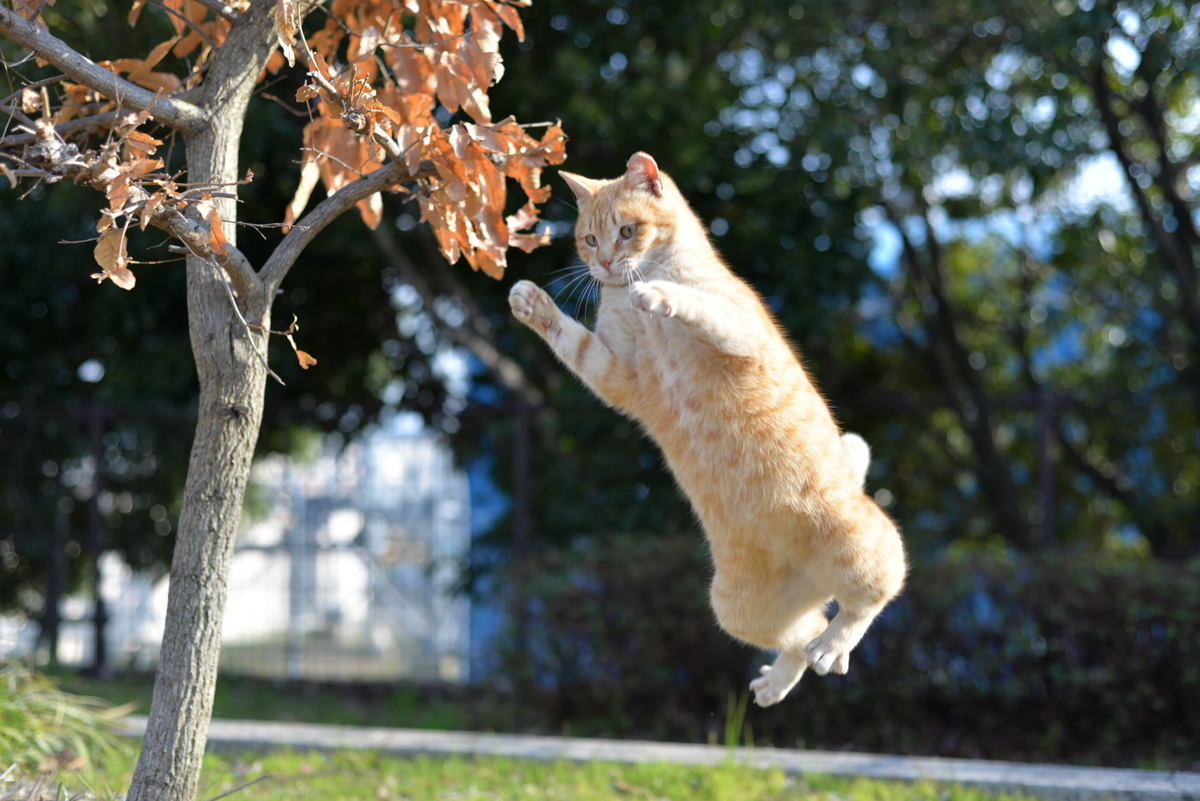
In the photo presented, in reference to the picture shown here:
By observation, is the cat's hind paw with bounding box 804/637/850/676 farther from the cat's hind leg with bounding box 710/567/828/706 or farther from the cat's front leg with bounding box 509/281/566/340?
the cat's front leg with bounding box 509/281/566/340

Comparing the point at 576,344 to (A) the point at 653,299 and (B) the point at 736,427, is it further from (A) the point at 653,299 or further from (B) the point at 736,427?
(A) the point at 653,299

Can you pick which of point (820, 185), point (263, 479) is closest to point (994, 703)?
point (820, 185)

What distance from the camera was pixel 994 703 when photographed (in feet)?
18.6

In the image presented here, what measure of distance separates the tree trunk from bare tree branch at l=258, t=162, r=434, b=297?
8 cm

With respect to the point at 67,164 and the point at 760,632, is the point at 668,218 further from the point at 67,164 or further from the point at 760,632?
the point at 67,164

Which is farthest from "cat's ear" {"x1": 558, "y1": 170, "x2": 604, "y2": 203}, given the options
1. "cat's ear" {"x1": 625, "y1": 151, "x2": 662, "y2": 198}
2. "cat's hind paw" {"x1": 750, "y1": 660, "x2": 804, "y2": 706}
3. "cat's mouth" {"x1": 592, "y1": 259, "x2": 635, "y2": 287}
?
"cat's hind paw" {"x1": 750, "y1": 660, "x2": 804, "y2": 706}

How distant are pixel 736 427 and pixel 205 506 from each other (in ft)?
4.46

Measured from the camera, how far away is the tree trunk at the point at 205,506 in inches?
107

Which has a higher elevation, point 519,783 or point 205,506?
point 205,506

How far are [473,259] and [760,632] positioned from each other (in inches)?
51.2

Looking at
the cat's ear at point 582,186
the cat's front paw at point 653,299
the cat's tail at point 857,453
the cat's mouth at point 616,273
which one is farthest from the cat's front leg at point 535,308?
the cat's tail at point 857,453

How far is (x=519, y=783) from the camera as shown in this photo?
13.8 ft

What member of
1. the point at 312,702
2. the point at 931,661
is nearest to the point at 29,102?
the point at 931,661

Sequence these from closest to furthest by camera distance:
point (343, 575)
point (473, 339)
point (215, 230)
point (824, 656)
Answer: point (215, 230) < point (824, 656) < point (473, 339) < point (343, 575)
